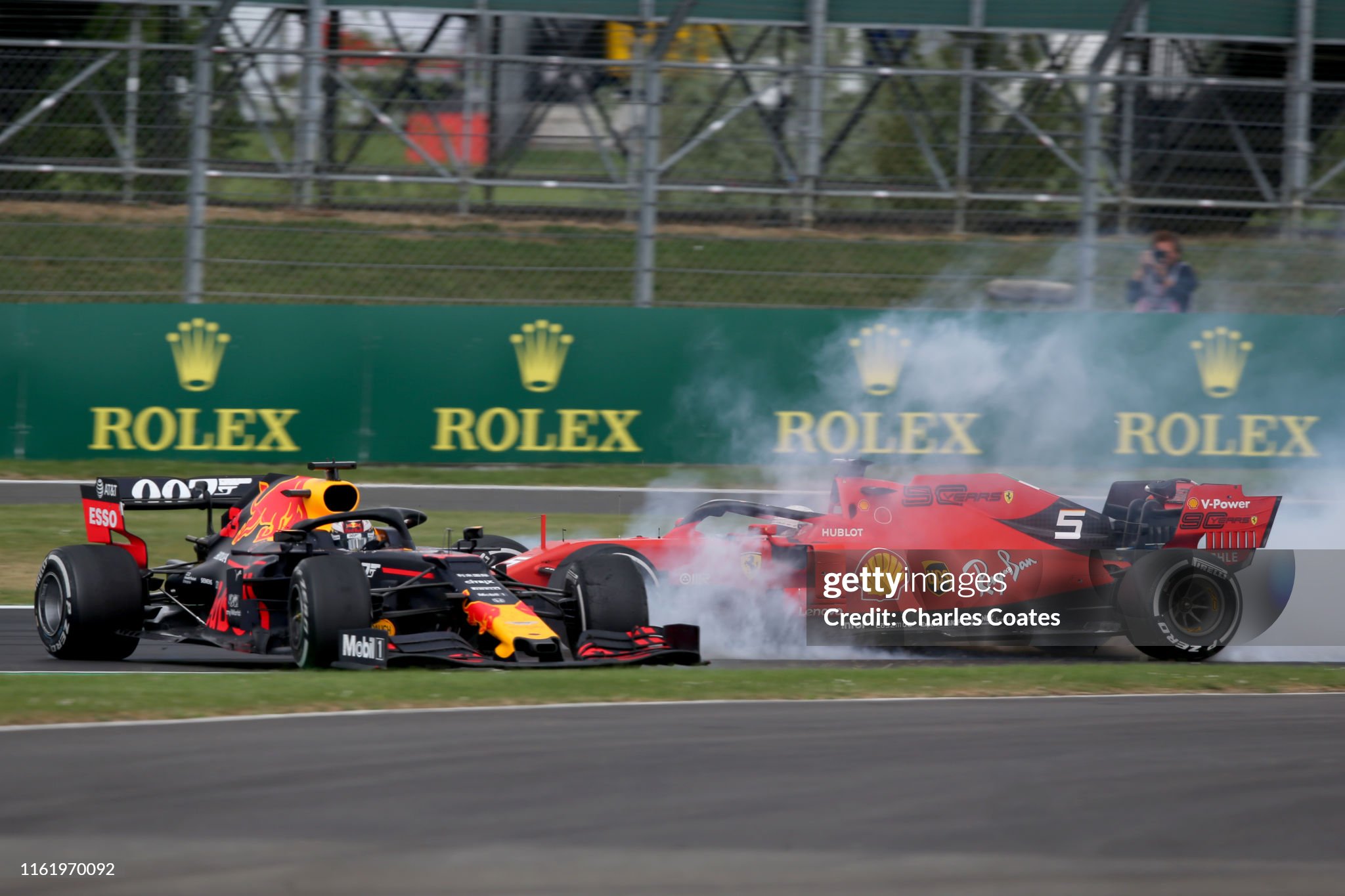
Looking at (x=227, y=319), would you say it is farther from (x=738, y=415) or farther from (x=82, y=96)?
(x=738, y=415)

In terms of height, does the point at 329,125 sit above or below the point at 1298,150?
below

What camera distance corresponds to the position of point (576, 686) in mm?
8133

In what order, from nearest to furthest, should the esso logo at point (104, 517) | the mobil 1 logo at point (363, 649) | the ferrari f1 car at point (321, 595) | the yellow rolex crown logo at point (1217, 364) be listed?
the mobil 1 logo at point (363, 649)
the ferrari f1 car at point (321, 595)
the esso logo at point (104, 517)
the yellow rolex crown logo at point (1217, 364)

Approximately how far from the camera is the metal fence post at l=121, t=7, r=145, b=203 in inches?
640

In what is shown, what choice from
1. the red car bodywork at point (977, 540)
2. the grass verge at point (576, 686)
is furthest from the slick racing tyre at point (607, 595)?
the red car bodywork at point (977, 540)

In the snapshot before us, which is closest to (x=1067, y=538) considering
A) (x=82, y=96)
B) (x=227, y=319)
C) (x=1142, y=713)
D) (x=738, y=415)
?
(x=1142, y=713)

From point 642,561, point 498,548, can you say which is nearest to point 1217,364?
point 642,561

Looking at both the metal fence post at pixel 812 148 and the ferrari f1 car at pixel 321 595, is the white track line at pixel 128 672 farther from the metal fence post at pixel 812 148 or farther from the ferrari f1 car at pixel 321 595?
the metal fence post at pixel 812 148

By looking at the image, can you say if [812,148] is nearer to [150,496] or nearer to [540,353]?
[540,353]

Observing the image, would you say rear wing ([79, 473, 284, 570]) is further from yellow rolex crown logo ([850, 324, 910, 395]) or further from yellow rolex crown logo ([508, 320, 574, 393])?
yellow rolex crown logo ([850, 324, 910, 395])

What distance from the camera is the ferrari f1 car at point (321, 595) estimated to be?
27.8 ft

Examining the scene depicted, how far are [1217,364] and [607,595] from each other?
9202 millimetres

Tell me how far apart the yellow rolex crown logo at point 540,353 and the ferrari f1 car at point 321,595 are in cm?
578

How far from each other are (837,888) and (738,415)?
11345 millimetres
